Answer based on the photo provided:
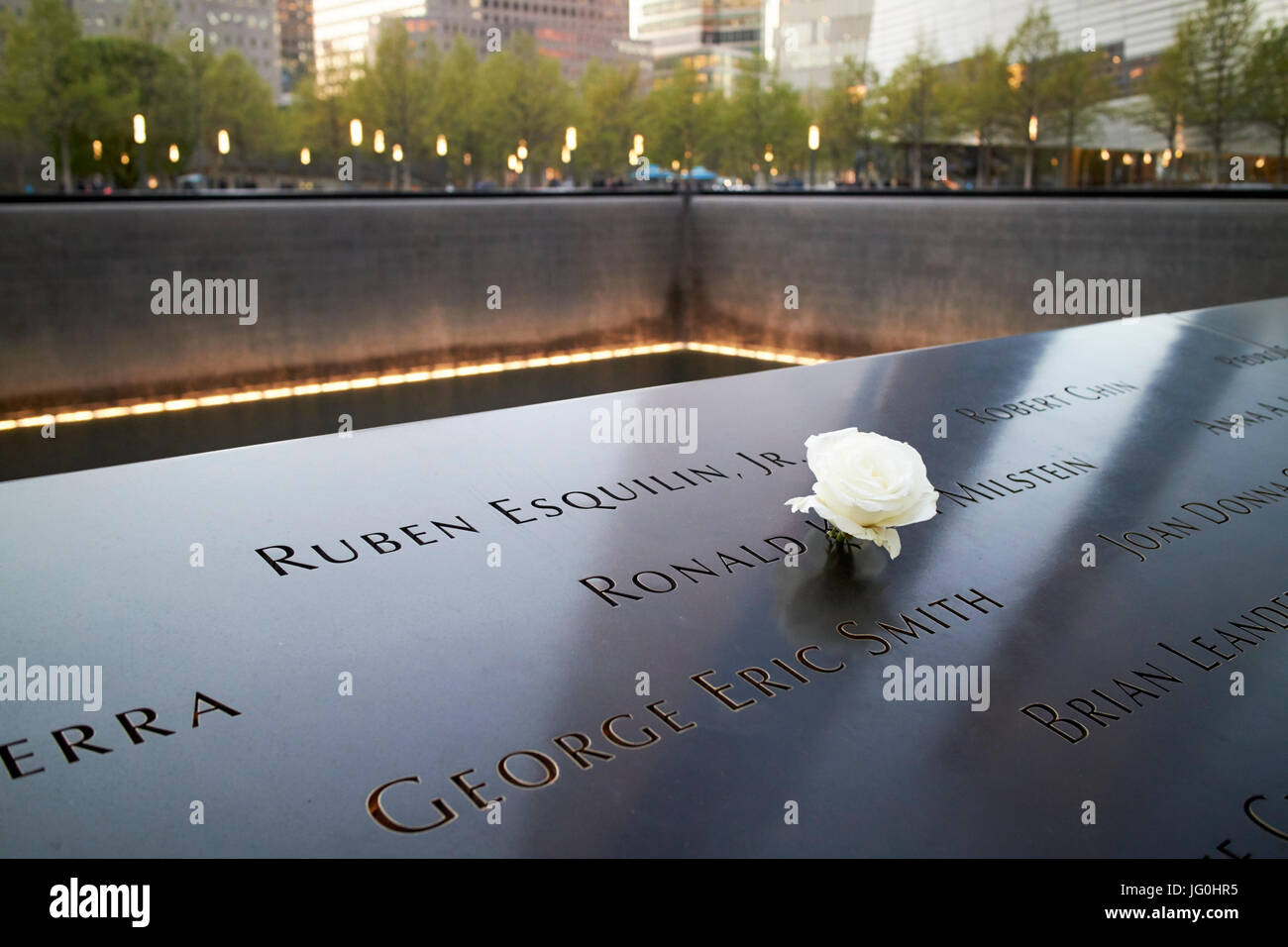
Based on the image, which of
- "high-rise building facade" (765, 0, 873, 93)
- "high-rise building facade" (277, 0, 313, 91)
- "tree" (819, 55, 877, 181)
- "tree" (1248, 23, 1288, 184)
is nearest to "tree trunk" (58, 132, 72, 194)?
"high-rise building facade" (277, 0, 313, 91)

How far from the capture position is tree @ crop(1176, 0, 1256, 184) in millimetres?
11766

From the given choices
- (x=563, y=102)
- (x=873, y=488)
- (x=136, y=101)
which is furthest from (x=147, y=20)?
(x=873, y=488)

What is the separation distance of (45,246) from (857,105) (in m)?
15.2

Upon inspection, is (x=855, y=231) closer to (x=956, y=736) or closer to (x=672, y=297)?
(x=672, y=297)

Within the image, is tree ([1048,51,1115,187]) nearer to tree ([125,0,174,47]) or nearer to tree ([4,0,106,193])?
tree ([4,0,106,193])

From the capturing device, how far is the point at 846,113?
19219 millimetres

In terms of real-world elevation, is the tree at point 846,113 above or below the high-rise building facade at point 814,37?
below

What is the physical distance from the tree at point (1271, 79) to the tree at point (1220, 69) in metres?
0.11

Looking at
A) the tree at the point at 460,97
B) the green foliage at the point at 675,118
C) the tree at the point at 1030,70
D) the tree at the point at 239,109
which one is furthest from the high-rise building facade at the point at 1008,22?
the tree at the point at 239,109

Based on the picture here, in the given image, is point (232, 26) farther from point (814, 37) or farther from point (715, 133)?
point (814, 37)

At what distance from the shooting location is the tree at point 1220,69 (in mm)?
11766

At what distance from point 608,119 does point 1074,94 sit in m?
12.6

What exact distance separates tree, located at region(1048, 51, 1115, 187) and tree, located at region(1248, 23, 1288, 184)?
186 centimetres

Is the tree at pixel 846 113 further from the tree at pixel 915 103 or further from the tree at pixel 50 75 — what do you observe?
the tree at pixel 50 75
